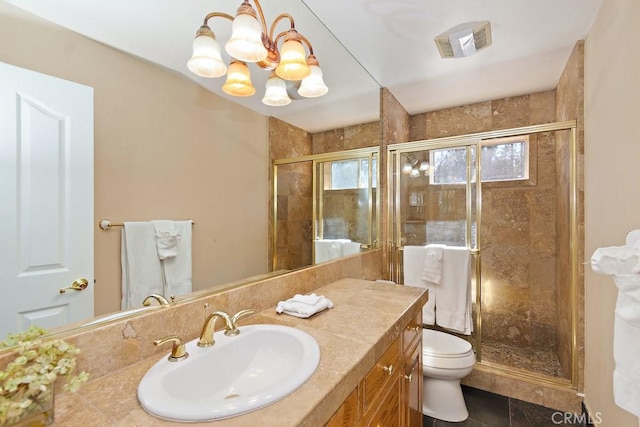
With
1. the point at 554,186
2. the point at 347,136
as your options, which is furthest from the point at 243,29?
the point at 554,186

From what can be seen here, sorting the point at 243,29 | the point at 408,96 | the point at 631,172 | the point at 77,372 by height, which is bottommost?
the point at 77,372

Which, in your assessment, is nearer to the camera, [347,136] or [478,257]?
[347,136]

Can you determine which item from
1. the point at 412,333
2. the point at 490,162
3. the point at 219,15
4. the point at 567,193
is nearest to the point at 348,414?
the point at 412,333

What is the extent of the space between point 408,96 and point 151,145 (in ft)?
7.56

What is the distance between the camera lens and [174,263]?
3.10 ft

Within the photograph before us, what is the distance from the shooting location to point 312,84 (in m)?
1.41

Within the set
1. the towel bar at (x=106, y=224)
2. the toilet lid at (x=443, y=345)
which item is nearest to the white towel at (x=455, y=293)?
the toilet lid at (x=443, y=345)

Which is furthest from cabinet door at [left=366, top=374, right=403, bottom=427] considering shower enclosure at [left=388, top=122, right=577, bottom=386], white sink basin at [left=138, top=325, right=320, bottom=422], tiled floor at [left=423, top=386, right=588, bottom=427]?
shower enclosure at [left=388, top=122, right=577, bottom=386]

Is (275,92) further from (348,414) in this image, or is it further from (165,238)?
(348,414)

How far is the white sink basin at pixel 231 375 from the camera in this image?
538mm

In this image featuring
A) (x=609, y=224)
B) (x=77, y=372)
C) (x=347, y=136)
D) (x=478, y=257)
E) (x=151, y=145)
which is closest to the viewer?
(x=77, y=372)

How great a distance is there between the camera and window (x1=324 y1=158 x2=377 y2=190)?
1771mm

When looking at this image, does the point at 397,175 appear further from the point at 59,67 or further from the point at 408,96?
the point at 59,67

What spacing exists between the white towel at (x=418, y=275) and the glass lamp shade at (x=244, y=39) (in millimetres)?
1848
